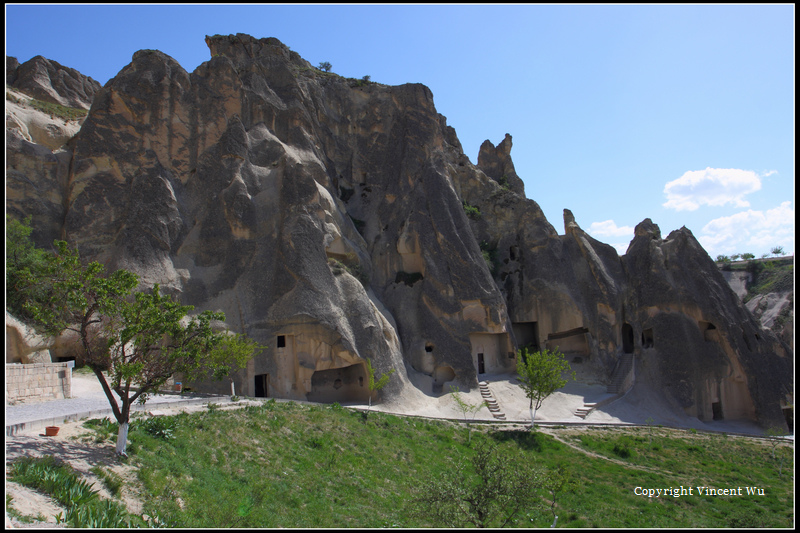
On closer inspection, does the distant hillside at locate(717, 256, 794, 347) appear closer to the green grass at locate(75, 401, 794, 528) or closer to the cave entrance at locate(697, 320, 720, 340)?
the cave entrance at locate(697, 320, 720, 340)

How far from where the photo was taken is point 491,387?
112ft

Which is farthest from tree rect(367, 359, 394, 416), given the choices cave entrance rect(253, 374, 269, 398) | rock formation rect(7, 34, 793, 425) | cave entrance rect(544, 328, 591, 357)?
cave entrance rect(544, 328, 591, 357)

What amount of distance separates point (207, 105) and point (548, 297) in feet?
A: 102

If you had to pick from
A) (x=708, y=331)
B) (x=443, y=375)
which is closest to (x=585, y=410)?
(x=443, y=375)

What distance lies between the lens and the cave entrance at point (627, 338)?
41.2 m

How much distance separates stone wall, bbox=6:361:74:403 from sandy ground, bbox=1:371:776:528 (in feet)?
4.05

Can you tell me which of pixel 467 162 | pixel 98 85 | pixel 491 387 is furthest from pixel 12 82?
pixel 491 387

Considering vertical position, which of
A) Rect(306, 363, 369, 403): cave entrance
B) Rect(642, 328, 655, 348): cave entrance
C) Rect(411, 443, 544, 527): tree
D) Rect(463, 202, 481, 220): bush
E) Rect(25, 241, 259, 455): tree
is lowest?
Rect(306, 363, 369, 403): cave entrance

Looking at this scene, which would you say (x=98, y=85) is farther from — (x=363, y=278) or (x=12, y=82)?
(x=363, y=278)

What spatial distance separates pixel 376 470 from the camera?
1772 centimetres

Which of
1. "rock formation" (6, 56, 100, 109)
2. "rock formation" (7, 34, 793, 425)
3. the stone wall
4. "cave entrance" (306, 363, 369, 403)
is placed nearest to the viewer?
the stone wall

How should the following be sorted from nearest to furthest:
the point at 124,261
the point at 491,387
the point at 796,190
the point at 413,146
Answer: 1. the point at 796,190
2. the point at 124,261
3. the point at 491,387
4. the point at 413,146

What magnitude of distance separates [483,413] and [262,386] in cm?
1387

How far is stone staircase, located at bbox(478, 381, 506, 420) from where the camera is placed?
96.5 feet
